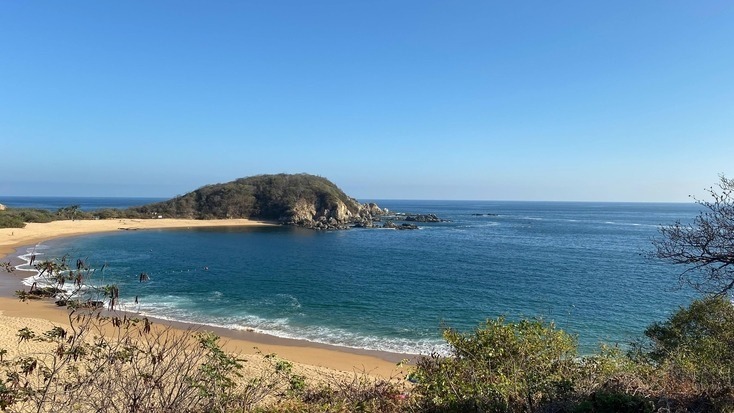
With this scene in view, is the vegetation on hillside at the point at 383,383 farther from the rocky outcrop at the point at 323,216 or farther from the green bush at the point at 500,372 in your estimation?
the rocky outcrop at the point at 323,216

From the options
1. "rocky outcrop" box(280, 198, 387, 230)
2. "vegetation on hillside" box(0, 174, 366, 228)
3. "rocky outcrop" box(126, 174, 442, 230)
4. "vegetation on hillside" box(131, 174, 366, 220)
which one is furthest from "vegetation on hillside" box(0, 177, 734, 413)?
"vegetation on hillside" box(131, 174, 366, 220)

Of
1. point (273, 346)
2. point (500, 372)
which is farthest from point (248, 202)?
point (500, 372)

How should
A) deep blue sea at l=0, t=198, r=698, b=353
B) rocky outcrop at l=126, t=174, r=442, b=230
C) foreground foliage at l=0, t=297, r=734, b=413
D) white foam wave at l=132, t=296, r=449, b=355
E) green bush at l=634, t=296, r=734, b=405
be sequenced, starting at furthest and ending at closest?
rocky outcrop at l=126, t=174, r=442, b=230 → deep blue sea at l=0, t=198, r=698, b=353 → white foam wave at l=132, t=296, r=449, b=355 → green bush at l=634, t=296, r=734, b=405 → foreground foliage at l=0, t=297, r=734, b=413

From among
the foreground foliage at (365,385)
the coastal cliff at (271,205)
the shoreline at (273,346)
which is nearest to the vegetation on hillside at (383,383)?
the foreground foliage at (365,385)

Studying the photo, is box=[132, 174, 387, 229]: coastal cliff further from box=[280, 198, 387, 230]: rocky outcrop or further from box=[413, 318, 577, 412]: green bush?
box=[413, 318, 577, 412]: green bush

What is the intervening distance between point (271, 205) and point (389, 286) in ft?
293

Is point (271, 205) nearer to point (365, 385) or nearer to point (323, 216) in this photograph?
point (323, 216)

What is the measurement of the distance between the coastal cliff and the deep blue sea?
46.7 m

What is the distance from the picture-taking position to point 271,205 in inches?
4820

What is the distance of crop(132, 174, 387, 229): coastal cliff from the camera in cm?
11681

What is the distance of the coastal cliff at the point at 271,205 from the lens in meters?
117

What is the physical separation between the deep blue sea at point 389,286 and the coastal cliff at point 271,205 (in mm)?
46729

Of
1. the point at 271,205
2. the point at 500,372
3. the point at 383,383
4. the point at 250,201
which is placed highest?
the point at 250,201

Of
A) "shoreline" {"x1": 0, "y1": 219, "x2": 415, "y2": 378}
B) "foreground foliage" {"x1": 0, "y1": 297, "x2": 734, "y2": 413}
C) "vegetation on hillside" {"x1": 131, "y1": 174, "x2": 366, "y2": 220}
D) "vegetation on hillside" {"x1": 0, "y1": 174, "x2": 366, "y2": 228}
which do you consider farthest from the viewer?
"vegetation on hillside" {"x1": 131, "y1": 174, "x2": 366, "y2": 220}
